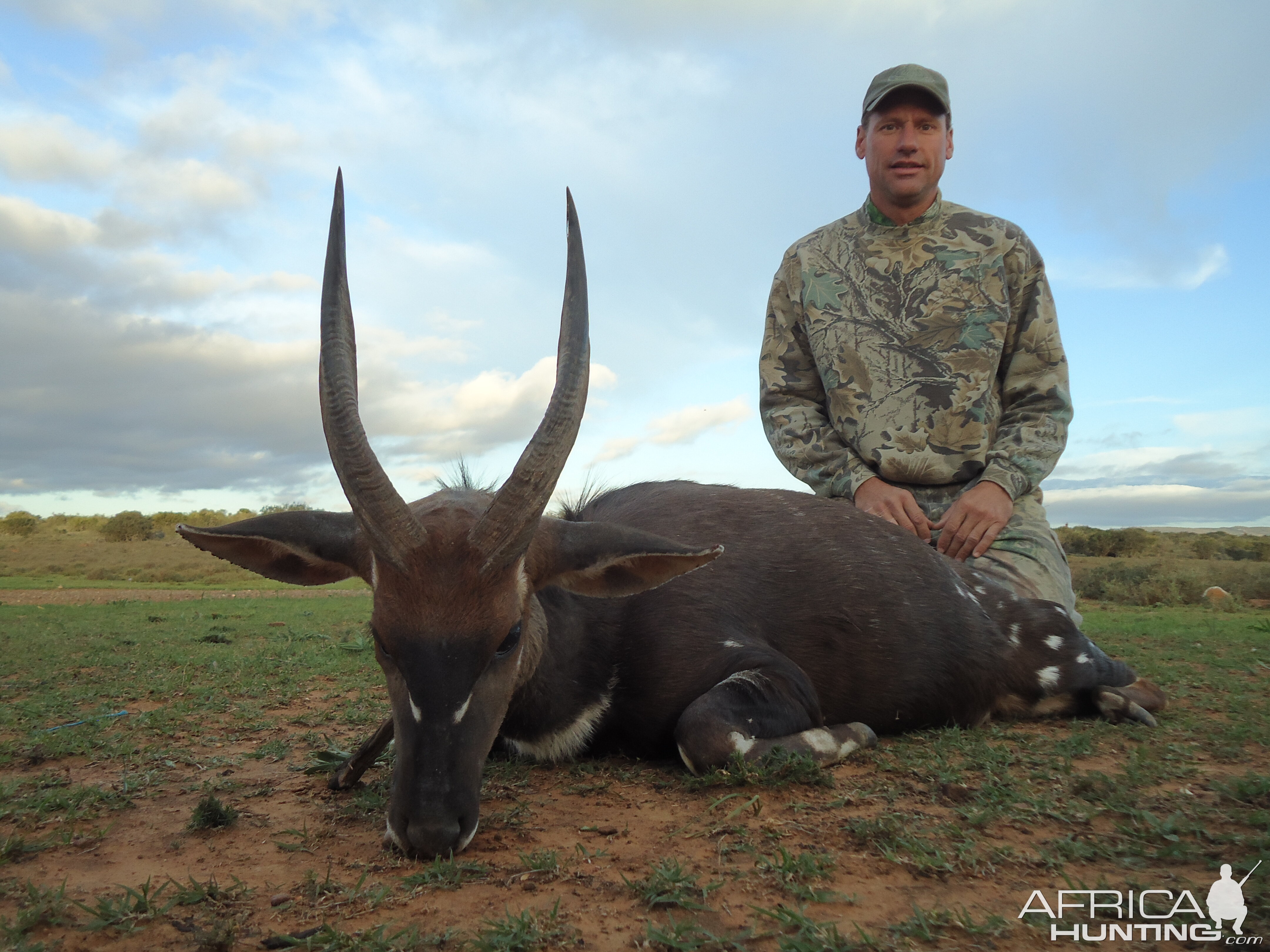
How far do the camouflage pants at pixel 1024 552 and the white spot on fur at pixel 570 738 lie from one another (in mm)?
2849

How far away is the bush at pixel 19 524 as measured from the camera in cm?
4459

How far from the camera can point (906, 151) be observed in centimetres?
605

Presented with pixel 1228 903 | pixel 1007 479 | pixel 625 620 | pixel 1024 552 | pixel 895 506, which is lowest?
pixel 1228 903

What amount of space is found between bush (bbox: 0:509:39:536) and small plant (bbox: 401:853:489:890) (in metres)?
51.7

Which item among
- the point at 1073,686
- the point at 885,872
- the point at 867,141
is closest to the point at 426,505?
the point at 885,872

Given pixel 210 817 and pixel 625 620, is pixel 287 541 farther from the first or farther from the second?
pixel 625 620

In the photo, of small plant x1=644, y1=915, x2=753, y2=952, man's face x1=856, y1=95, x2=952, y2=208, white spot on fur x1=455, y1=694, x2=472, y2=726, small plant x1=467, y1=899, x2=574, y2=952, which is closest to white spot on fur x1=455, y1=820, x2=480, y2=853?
white spot on fur x1=455, y1=694, x2=472, y2=726

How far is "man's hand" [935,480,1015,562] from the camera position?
17.9 feet

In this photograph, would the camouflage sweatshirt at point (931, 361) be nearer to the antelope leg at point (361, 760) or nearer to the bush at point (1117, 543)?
the antelope leg at point (361, 760)

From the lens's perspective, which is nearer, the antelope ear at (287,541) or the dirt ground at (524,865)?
the dirt ground at (524,865)

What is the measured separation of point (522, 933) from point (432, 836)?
0.65 m

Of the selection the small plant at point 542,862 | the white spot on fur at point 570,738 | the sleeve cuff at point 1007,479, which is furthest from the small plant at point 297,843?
the sleeve cuff at point 1007,479

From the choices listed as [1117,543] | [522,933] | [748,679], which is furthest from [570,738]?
[1117,543]

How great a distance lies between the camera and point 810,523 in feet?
15.3
